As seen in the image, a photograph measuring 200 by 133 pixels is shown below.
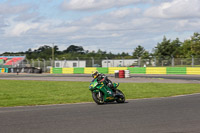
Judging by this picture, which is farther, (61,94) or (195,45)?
(195,45)

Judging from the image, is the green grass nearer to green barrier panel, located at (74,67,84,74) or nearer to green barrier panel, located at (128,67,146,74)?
green barrier panel, located at (128,67,146,74)

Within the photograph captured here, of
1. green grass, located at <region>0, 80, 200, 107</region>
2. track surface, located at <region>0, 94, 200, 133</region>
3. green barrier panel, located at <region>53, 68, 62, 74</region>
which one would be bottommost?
green grass, located at <region>0, 80, 200, 107</region>

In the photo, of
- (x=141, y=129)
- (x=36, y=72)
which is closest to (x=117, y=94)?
(x=141, y=129)

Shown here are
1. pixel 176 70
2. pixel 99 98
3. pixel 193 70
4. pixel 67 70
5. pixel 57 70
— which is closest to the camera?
pixel 99 98

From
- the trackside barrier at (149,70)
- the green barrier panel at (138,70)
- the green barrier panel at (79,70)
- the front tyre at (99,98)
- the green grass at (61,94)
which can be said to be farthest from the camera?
the green barrier panel at (79,70)

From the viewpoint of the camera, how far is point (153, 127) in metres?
6.96

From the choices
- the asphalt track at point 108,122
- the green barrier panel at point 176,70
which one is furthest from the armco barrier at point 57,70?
the asphalt track at point 108,122

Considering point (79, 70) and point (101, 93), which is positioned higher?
point (79, 70)

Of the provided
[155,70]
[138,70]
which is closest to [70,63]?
[138,70]

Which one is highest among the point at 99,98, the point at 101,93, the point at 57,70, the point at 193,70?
the point at 193,70

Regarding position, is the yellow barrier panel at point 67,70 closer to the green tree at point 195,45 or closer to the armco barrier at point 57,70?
the armco barrier at point 57,70

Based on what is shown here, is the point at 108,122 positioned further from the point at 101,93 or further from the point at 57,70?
the point at 57,70

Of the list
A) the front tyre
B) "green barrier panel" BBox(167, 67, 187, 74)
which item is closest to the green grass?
the front tyre

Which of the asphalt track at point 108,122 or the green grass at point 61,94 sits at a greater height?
the asphalt track at point 108,122
